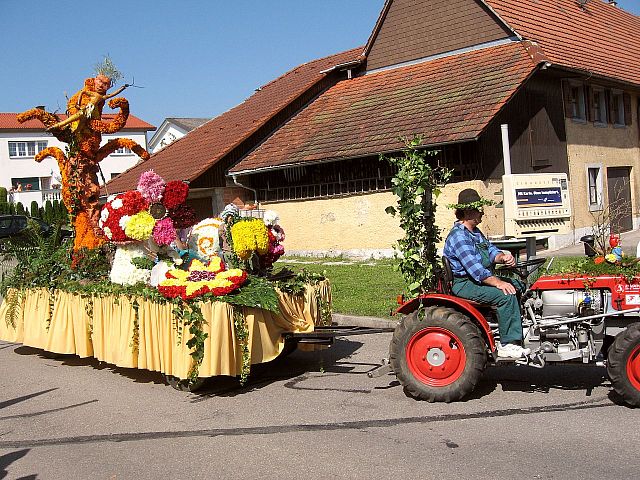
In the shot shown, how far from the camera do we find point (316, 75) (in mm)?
24469

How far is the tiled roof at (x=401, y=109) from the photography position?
1681 cm

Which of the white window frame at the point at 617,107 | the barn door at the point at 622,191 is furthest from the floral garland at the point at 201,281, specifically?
the white window frame at the point at 617,107

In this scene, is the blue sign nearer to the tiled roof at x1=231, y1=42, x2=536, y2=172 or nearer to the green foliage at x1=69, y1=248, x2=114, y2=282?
the tiled roof at x1=231, y1=42, x2=536, y2=172

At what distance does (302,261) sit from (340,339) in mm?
10345

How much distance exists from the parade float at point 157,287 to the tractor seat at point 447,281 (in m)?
1.74

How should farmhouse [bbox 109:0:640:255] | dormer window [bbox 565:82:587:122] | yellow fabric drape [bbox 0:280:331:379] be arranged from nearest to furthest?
yellow fabric drape [bbox 0:280:331:379] < farmhouse [bbox 109:0:640:255] < dormer window [bbox 565:82:587:122]

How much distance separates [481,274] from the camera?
19.8 feet

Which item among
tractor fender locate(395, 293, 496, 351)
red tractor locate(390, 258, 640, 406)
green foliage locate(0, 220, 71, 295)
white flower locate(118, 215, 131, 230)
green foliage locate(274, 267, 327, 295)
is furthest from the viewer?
green foliage locate(0, 220, 71, 295)

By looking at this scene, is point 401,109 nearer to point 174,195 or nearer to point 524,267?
point 174,195

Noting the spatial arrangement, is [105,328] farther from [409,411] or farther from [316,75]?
[316,75]

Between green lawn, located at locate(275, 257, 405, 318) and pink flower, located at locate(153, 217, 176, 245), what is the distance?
188 cm

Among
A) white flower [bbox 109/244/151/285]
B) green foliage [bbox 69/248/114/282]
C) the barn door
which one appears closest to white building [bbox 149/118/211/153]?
the barn door

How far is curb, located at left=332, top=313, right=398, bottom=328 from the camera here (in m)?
9.75

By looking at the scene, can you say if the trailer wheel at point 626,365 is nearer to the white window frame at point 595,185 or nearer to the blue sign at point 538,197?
the blue sign at point 538,197
